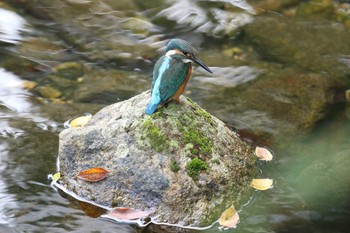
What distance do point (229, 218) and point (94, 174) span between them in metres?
1.20

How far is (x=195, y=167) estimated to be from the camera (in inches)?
180

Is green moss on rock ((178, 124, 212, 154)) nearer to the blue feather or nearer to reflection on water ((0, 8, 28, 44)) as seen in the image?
the blue feather

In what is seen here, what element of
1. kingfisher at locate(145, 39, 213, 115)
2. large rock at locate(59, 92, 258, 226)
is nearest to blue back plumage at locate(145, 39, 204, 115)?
kingfisher at locate(145, 39, 213, 115)

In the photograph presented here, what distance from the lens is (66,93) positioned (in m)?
6.84

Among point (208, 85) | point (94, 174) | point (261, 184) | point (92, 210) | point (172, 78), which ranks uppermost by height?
point (172, 78)

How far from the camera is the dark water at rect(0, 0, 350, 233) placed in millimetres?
4824

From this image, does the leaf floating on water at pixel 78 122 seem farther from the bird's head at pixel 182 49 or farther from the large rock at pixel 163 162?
the bird's head at pixel 182 49

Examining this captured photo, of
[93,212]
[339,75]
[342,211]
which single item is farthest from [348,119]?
[93,212]

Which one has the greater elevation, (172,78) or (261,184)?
(172,78)

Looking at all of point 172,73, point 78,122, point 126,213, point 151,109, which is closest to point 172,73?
point 172,73

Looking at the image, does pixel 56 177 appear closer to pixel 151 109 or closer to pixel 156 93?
pixel 151 109

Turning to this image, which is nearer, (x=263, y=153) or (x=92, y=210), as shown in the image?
(x=92, y=210)

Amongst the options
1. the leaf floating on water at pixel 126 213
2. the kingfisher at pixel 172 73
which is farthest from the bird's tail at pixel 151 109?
the leaf floating on water at pixel 126 213

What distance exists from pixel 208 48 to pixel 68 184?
Result: 4096mm
